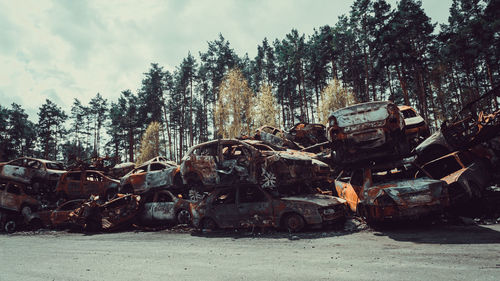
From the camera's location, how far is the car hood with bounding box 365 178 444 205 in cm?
602

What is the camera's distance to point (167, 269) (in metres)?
4.70

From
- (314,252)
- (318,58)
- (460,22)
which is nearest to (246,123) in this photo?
(318,58)

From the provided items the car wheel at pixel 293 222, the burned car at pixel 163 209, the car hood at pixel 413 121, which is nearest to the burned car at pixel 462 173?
the car hood at pixel 413 121

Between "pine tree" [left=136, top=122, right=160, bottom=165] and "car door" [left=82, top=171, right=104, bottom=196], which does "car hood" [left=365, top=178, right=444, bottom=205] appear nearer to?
"car door" [left=82, top=171, right=104, bottom=196]

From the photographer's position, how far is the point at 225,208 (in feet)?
27.6

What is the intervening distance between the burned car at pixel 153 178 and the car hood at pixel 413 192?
749 cm

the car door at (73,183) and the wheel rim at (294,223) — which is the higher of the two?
the car door at (73,183)

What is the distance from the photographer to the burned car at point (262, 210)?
7316mm

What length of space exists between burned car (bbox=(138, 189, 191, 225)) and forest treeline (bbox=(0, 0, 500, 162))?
10249mm

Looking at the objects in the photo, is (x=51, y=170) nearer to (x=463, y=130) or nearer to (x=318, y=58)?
(x=463, y=130)

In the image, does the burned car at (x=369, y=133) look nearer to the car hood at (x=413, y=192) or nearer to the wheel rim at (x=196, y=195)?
the car hood at (x=413, y=192)

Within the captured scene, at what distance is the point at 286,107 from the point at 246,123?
31.5 ft

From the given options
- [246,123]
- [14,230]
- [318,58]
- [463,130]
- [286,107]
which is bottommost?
[14,230]

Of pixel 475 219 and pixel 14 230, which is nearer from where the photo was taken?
pixel 475 219
